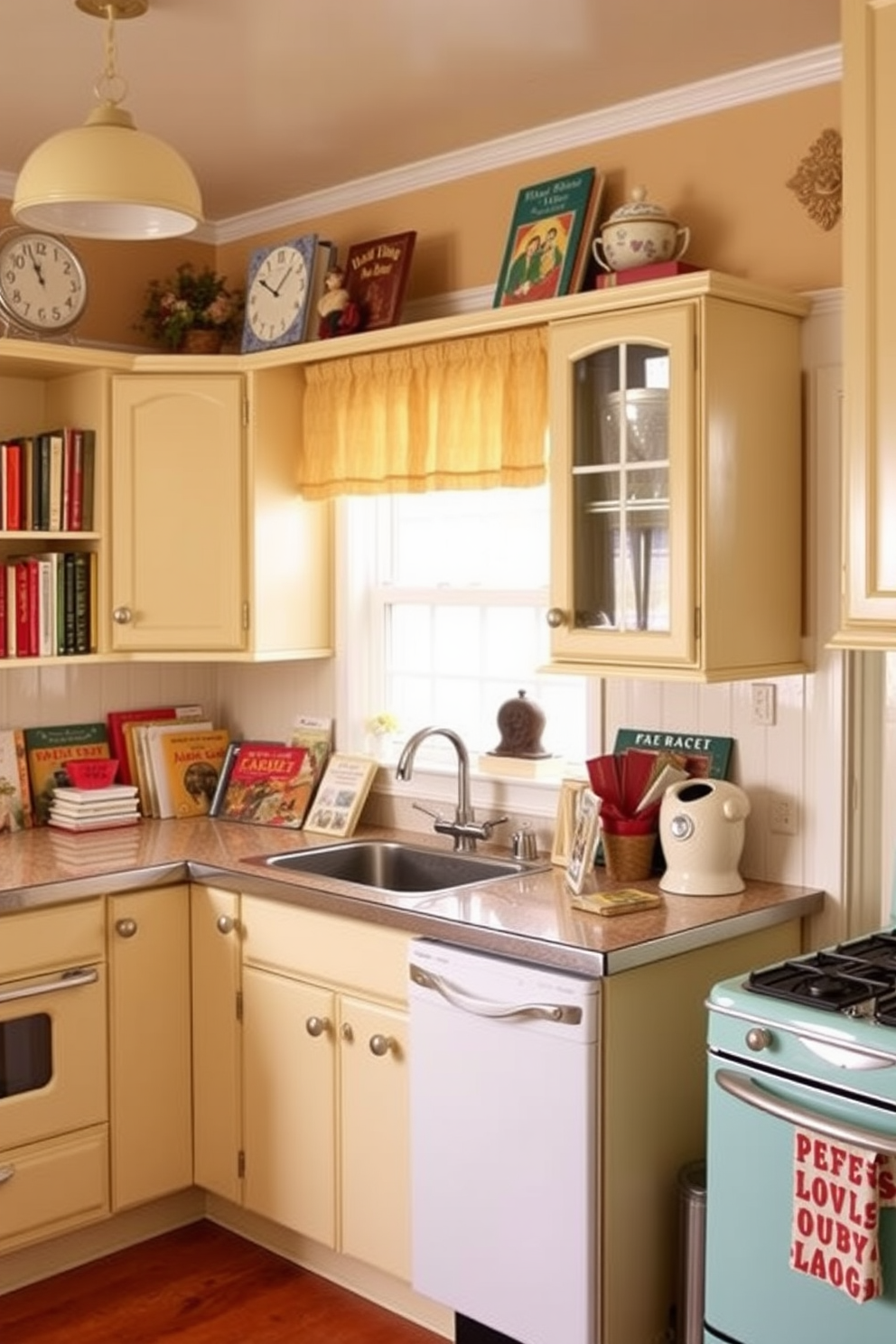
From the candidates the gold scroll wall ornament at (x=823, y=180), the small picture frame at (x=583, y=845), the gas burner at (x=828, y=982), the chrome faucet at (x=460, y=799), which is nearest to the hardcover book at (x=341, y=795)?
the chrome faucet at (x=460, y=799)

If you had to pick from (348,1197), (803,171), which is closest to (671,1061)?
(348,1197)

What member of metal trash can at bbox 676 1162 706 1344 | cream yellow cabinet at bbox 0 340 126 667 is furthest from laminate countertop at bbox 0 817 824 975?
cream yellow cabinet at bbox 0 340 126 667

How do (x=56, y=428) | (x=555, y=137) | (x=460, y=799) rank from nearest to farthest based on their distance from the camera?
(x=555, y=137) < (x=460, y=799) < (x=56, y=428)

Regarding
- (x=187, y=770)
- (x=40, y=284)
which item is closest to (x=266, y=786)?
(x=187, y=770)

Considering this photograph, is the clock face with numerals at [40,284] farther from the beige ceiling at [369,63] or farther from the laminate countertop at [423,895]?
the laminate countertop at [423,895]

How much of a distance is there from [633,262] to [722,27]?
465 millimetres

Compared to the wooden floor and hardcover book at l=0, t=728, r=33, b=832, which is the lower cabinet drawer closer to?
the wooden floor

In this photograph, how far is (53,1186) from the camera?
3.27 metres

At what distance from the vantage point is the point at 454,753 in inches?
149

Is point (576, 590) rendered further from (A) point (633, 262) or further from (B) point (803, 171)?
(B) point (803, 171)

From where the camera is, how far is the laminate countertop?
8.84 feet

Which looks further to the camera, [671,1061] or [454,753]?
[454,753]

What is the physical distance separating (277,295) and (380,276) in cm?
32

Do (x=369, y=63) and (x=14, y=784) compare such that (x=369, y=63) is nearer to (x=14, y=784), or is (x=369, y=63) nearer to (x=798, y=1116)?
(x=14, y=784)
